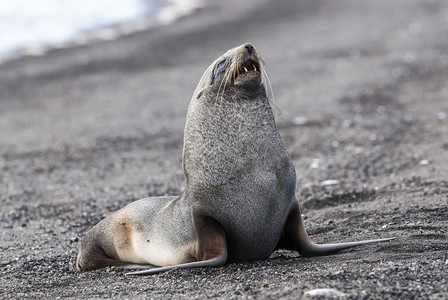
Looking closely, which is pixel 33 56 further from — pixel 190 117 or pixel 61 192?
pixel 190 117

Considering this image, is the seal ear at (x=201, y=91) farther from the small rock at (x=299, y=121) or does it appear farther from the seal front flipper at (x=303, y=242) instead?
the small rock at (x=299, y=121)

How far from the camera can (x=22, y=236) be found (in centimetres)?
777

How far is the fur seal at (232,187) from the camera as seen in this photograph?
581 cm

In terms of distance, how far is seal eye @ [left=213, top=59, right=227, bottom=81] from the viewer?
621 centimetres

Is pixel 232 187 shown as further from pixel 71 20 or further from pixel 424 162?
pixel 71 20

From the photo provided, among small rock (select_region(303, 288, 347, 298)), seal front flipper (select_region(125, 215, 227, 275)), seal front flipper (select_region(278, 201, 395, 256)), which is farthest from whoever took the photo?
seal front flipper (select_region(278, 201, 395, 256))

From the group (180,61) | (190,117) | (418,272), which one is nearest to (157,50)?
(180,61)

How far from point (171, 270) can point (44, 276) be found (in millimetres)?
1187

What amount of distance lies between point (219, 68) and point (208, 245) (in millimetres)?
1369

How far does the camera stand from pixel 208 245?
580cm

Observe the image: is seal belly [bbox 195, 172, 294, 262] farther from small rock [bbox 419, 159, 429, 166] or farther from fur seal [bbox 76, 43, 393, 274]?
small rock [bbox 419, 159, 429, 166]

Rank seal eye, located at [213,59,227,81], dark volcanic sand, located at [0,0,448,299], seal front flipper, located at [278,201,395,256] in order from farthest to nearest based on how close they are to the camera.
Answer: seal eye, located at [213,59,227,81] → seal front flipper, located at [278,201,395,256] → dark volcanic sand, located at [0,0,448,299]

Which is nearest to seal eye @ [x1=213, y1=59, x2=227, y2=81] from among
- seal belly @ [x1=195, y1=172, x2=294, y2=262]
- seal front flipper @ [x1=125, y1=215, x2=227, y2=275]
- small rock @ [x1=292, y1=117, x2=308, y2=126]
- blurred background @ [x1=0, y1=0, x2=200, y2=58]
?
seal belly @ [x1=195, y1=172, x2=294, y2=262]

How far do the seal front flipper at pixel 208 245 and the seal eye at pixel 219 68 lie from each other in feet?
3.67
